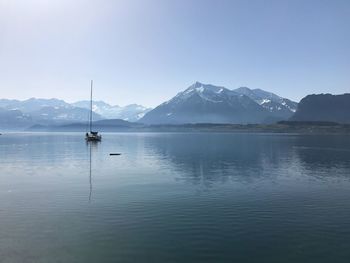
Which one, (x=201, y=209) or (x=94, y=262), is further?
(x=201, y=209)

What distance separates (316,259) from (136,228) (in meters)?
16.7

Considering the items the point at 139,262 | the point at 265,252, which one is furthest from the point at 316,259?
the point at 139,262

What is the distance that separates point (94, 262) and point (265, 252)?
13735 mm

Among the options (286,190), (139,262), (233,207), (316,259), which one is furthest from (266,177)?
(139,262)

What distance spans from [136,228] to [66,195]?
21091 millimetres

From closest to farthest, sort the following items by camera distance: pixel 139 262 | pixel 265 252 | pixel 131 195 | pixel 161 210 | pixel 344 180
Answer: pixel 139 262, pixel 265 252, pixel 161 210, pixel 131 195, pixel 344 180

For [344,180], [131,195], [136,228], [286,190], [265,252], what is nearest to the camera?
[265,252]

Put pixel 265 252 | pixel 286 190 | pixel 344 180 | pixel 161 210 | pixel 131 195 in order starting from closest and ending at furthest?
pixel 265 252, pixel 161 210, pixel 131 195, pixel 286 190, pixel 344 180

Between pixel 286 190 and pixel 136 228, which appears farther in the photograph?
pixel 286 190

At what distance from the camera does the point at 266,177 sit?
228 feet

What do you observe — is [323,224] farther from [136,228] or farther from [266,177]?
[266,177]

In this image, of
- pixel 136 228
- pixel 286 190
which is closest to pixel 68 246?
pixel 136 228

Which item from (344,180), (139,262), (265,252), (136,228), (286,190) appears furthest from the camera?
(344,180)

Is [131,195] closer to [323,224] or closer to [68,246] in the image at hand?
[68,246]
